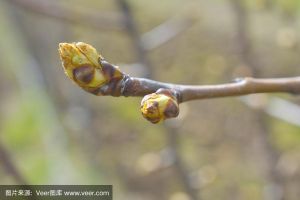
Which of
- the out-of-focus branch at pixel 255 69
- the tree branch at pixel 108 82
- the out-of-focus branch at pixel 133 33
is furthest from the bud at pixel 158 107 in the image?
the out-of-focus branch at pixel 255 69

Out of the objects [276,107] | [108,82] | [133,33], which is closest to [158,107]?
[108,82]

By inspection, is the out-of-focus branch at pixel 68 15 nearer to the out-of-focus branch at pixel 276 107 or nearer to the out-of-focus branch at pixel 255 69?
the out-of-focus branch at pixel 255 69

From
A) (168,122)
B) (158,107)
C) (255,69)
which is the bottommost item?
(158,107)

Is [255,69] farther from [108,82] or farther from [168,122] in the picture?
[108,82]

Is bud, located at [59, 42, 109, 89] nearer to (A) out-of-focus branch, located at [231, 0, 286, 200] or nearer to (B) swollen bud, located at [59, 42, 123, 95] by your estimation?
(B) swollen bud, located at [59, 42, 123, 95]

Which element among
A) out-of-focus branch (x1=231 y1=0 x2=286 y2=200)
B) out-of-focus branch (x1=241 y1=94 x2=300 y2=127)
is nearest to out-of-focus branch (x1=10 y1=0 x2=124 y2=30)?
out-of-focus branch (x1=231 y1=0 x2=286 y2=200)
